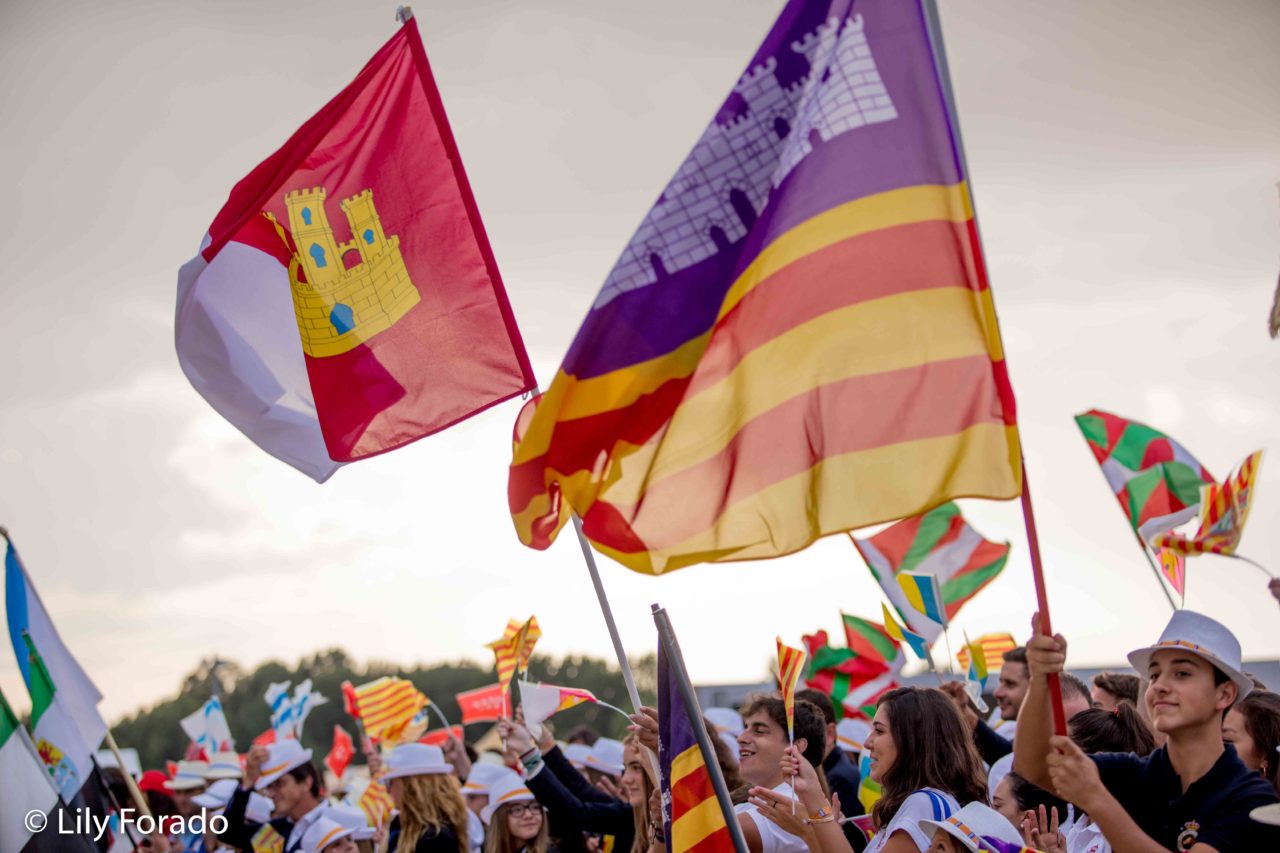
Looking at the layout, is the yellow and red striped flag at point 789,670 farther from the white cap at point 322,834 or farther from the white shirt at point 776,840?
the white cap at point 322,834

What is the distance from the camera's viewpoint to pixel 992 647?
11.5 m

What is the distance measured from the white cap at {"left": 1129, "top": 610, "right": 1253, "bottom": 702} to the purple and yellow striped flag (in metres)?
0.98

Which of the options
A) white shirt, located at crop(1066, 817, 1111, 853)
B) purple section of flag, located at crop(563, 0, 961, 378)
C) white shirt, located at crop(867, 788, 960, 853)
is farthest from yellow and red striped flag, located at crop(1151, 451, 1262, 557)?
purple section of flag, located at crop(563, 0, 961, 378)

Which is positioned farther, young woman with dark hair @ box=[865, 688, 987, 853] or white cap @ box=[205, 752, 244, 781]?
white cap @ box=[205, 752, 244, 781]

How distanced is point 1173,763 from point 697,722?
5.41 feet

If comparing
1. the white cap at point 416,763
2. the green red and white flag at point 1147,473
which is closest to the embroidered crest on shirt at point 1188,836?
the green red and white flag at point 1147,473

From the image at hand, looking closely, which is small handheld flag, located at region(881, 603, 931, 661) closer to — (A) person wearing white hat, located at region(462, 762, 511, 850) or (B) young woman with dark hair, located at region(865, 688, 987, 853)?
(A) person wearing white hat, located at region(462, 762, 511, 850)

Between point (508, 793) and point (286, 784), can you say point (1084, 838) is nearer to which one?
point (508, 793)

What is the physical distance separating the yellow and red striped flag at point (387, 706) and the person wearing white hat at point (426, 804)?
15.0ft

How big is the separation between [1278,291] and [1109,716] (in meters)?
2.21

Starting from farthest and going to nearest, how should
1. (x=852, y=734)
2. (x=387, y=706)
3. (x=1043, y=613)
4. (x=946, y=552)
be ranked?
(x=387, y=706)
(x=946, y=552)
(x=852, y=734)
(x=1043, y=613)

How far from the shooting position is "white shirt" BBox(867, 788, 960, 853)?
4914 mm

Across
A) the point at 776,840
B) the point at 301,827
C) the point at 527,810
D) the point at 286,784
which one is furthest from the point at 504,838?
the point at 776,840

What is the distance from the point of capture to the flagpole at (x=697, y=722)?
4.62 meters
